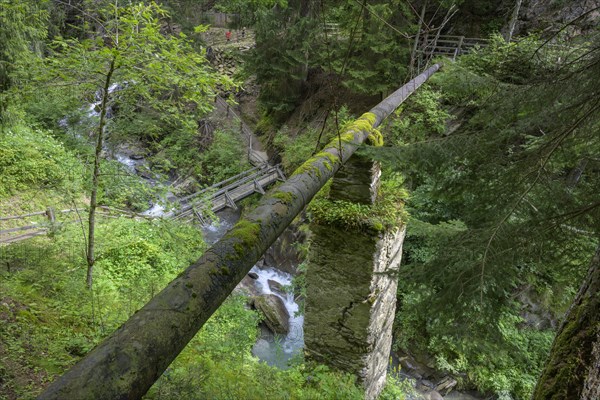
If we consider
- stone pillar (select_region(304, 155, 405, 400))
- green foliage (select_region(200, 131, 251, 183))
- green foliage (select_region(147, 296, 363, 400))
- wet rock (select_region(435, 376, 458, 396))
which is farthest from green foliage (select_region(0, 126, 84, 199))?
wet rock (select_region(435, 376, 458, 396))

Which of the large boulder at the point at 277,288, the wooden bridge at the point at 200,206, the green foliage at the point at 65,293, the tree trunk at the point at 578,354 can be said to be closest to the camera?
the tree trunk at the point at 578,354

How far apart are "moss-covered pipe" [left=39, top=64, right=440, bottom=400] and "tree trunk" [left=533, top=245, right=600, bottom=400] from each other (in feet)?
7.31

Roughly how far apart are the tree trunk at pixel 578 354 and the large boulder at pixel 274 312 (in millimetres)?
7310

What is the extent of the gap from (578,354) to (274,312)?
25.6ft

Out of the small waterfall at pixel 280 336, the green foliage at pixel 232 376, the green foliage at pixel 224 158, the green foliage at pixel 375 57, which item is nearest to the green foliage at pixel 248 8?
the green foliage at pixel 375 57

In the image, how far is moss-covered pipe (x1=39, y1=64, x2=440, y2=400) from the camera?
0.79 meters

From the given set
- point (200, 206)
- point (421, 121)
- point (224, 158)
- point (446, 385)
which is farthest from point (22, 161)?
point (446, 385)

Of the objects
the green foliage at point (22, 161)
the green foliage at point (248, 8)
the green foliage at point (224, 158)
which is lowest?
the green foliage at point (224, 158)

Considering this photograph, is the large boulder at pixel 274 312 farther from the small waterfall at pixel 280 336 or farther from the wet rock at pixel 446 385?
the wet rock at pixel 446 385

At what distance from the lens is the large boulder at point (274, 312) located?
9.15 meters

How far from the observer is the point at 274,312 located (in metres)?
9.36

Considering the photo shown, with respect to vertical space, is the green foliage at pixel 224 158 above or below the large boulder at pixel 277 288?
above

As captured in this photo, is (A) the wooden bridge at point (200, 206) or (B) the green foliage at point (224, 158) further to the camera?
(B) the green foliage at point (224, 158)

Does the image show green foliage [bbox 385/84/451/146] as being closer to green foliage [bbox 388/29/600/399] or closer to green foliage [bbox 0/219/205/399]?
green foliage [bbox 388/29/600/399]
